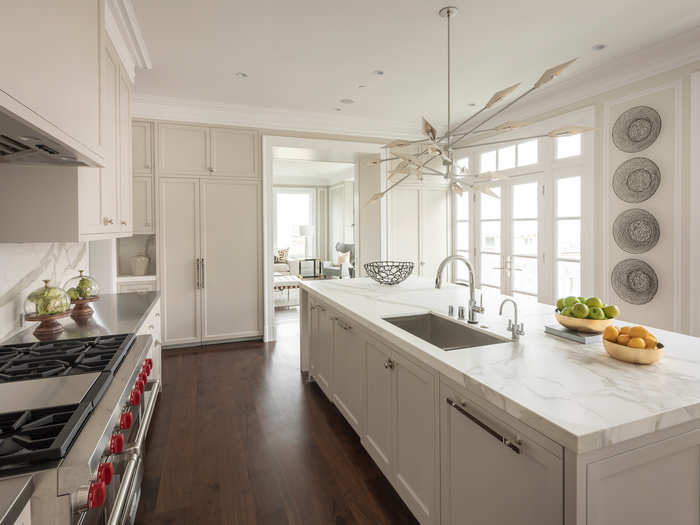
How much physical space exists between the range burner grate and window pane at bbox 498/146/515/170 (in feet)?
15.2

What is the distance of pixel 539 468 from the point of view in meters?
0.99

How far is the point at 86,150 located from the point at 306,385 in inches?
97.6

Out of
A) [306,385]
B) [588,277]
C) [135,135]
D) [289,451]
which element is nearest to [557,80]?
[588,277]

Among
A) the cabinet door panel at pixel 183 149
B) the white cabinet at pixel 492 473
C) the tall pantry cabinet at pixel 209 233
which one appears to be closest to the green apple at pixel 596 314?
the white cabinet at pixel 492 473

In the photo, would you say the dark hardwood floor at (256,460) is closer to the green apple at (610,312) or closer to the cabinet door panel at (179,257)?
the cabinet door panel at (179,257)

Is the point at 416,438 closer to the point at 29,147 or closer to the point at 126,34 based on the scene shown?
the point at 29,147

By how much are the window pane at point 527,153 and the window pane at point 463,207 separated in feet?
3.29

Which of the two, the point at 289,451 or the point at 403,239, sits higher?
the point at 403,239

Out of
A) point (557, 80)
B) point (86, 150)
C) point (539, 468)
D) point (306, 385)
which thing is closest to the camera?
point (539, 468)

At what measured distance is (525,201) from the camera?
4.65 m

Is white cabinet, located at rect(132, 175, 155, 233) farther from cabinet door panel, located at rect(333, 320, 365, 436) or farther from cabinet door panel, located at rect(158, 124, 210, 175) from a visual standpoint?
cabinet door panel, located at rect(333, 320, 365, 436)

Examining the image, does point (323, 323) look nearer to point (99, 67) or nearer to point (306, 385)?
point (306, 385)

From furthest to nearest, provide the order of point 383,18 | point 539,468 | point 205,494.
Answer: point 383,18
point 205,494
point 539,468

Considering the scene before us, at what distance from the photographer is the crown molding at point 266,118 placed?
4215mm
